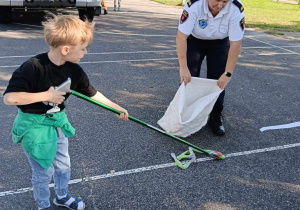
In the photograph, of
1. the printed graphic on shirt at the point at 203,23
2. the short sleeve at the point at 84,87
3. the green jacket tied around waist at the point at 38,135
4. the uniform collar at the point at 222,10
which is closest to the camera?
the green jacket tied around waist at the point at 38,135

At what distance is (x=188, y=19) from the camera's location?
2.93 metres

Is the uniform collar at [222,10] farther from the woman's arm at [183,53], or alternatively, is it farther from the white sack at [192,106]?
→ the white sack at [192,106]

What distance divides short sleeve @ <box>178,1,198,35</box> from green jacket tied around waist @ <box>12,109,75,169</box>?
1.54 m

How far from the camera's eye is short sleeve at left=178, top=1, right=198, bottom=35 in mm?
2891

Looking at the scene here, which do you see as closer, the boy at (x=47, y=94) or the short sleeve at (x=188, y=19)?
the boy at (x=47, y=94)

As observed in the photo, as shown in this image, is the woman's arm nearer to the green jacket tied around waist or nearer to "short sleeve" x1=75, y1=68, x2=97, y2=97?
"short sleeve" x1=75, y1=68, x2=97, y2=97

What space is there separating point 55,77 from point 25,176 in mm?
1142

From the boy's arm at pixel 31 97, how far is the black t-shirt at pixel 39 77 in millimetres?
27

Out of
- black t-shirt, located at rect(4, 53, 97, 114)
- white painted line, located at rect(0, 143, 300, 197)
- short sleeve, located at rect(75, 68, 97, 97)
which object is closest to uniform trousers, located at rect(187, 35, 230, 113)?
white painted line, located at rect(0, 143, 300, 197)

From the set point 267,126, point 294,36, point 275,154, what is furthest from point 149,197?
point 294,36

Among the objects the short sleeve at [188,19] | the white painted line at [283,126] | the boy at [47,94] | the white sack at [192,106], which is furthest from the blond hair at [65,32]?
the white painted line at [283,126]

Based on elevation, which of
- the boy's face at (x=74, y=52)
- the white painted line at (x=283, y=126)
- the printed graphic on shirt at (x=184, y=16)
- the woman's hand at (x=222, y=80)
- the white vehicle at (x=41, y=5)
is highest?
the white vehicle at (x=41, y=5)

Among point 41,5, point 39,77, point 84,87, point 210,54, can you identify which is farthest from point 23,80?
point 41,5

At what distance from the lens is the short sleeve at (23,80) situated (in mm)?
1688
